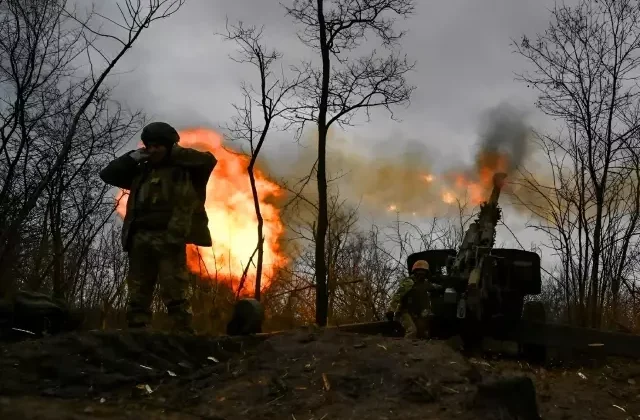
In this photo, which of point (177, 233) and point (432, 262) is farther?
point (432, 262)

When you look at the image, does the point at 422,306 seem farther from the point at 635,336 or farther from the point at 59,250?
the point at 59,250

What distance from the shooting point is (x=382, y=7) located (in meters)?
14.2

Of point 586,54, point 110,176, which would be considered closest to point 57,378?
point 110,176

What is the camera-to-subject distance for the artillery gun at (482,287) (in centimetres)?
946

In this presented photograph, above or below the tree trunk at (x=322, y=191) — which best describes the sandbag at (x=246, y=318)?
below

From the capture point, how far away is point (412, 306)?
884 centimetres

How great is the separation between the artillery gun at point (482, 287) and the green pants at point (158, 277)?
4469mm

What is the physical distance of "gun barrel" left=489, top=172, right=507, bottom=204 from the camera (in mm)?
11352

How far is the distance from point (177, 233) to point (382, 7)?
948 cm

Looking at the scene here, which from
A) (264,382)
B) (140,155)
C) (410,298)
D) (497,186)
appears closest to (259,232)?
(497,186)

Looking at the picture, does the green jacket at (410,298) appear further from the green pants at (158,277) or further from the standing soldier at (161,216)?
the green pants at (158,277)

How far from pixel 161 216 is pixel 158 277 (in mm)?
594

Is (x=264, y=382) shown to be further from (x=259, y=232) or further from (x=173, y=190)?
(x=259, y=232)

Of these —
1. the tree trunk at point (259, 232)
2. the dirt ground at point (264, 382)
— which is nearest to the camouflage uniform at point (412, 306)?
the dirt ground at point (264, 382)
